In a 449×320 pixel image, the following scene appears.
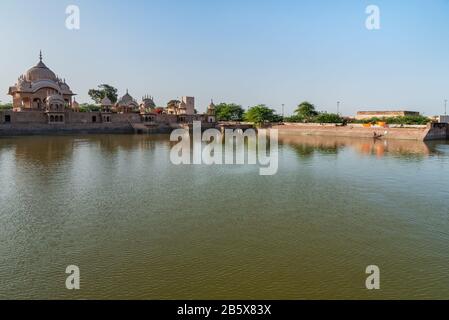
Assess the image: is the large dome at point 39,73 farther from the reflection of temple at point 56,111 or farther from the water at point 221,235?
the water at point 221,235

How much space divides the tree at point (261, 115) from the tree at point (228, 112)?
8940 millimetres

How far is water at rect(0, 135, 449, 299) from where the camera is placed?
6.57 meters

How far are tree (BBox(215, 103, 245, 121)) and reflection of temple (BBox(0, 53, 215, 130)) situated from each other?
16198 millimetres

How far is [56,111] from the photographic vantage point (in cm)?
4238

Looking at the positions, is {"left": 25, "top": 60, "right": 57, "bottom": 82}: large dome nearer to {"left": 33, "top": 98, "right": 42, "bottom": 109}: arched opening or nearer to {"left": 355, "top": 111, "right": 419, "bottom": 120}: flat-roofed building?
{"left": 33, "top": 98, "right": 42, "bottom": 109}: arched opening

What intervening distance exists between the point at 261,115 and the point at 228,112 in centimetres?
1222

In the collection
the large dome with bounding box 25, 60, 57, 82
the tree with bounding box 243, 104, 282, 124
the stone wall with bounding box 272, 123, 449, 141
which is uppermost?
the large dome with bounding box 25, 60, 57, 82

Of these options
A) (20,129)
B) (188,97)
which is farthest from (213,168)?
(188,97)

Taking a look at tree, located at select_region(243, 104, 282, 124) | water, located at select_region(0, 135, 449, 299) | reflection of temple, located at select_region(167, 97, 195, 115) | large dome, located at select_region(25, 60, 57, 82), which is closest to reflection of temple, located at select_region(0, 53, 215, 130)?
large dome, located at select_region(25, 60, 57, 82)

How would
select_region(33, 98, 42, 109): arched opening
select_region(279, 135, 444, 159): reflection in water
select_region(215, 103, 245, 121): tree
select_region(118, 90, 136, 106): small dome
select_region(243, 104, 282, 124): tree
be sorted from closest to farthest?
select_region(279, 135, 444, 159): reflection in water → select_region(33, 98, 42, 109): arched opening → select_region(118, 90, 136, 106): small dome → select_region(243, 104, 282, 124): tree → select_region(215, 103, 245, 121): tree

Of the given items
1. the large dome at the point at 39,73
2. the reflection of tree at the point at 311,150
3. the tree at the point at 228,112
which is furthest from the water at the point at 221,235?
the tree at the point at 228,112

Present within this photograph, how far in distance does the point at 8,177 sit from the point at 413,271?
15258 millimetres

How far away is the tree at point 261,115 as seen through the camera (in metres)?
60.1

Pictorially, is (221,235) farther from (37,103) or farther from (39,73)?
(39,73)
